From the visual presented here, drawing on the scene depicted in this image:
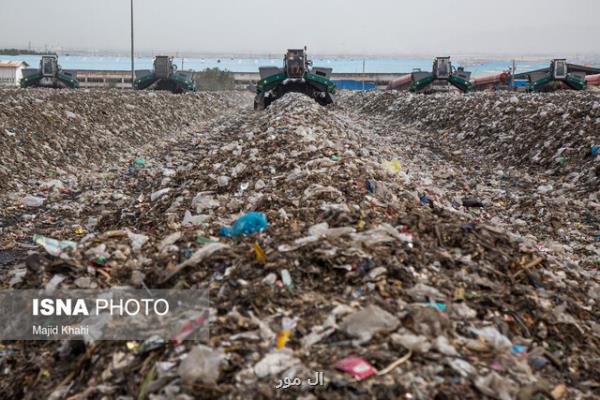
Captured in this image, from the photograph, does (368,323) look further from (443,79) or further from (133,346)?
(443,79)

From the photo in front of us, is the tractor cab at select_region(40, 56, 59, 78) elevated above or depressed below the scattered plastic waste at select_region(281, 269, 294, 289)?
above

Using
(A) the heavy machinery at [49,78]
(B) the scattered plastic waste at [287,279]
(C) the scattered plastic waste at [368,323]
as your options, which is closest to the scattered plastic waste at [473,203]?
(B) the scattered plastic waste at [287,279]

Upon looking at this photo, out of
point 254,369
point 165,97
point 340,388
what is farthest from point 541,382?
point 165,97

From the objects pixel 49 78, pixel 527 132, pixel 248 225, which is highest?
pixel 49 78

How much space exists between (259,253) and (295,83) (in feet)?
68.4

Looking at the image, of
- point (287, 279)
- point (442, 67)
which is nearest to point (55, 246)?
point (287, 279)

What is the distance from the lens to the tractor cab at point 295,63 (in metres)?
23.5

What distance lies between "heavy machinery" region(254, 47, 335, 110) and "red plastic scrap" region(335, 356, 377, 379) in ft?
70.3

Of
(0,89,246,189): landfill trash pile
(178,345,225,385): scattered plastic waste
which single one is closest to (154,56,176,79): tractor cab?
(0,89,246,189): landfill trash pile

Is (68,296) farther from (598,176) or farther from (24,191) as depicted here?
(598,176)

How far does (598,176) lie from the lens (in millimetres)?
9047

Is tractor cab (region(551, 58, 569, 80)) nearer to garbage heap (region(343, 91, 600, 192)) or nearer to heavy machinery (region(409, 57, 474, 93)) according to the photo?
heavy machinery (region(409, 57, 474, 93))

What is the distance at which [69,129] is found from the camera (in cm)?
1335

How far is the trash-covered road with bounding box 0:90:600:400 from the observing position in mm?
2963
